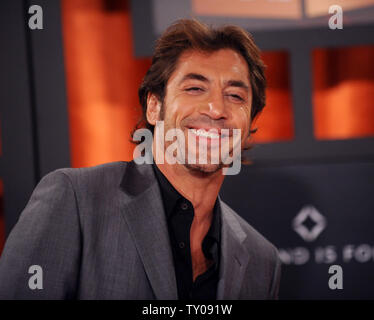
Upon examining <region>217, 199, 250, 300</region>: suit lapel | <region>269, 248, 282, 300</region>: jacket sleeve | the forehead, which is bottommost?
<region>269, 248, 282, 300</region>: jacket sleeve

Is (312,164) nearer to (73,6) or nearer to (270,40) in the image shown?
(270,40)

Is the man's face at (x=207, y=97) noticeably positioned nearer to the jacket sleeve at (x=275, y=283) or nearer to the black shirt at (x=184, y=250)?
the black shirt at (x=184, y=250)

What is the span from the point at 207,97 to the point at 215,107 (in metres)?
0.04

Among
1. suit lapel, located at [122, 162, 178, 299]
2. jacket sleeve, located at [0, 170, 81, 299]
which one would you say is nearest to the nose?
suit lapel, located at [122, 162, 178, 299]

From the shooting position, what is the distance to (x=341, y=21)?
1472mm

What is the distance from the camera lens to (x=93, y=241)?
3.41 ft

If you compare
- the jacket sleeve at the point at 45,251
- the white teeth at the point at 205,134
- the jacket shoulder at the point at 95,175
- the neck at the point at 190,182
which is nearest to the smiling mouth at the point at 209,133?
the white teeth at the point at 205,134

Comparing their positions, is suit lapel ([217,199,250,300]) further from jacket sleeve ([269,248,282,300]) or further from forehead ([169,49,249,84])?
forehead ([169,49,249,84])

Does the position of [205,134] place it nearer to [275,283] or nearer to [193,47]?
[193,47]

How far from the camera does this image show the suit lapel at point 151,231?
1.04m

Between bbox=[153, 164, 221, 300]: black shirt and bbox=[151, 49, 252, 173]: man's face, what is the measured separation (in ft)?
0.39

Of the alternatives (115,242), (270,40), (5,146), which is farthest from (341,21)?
(5,146)

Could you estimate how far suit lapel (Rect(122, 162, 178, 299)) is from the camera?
1044mm

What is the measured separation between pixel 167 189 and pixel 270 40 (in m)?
0.74
